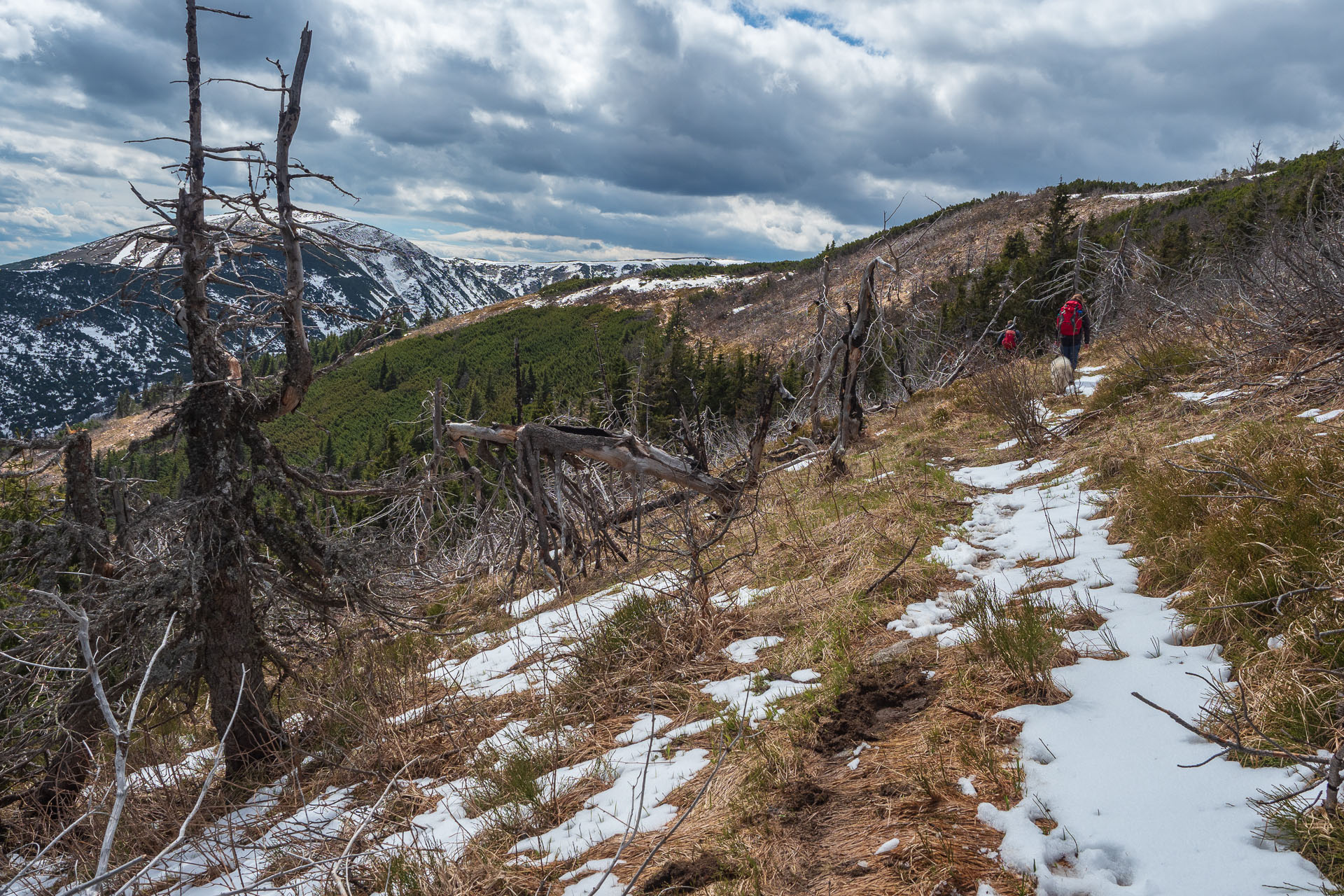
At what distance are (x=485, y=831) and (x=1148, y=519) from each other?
4021 millimetres

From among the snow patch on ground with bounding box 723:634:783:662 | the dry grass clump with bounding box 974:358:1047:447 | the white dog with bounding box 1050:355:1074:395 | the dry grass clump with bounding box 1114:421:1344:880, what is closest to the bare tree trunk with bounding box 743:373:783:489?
the snow patch on ground with bounding box 723:634:783:662

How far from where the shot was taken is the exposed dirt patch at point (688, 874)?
7.59 feet

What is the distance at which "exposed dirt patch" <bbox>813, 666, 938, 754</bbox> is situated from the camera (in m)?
2.94

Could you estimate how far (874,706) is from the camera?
10.3ft

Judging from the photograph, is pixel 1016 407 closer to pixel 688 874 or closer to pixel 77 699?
pixel 688 874

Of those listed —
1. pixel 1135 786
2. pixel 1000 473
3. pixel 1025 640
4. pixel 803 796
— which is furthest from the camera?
pixel 1000 473

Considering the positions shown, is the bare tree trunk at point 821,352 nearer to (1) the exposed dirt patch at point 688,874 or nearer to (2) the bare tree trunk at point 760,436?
(2) the bare tree trunk at point 760,436

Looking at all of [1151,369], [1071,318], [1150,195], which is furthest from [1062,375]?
[1150,195]

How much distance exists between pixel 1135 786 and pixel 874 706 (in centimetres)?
119

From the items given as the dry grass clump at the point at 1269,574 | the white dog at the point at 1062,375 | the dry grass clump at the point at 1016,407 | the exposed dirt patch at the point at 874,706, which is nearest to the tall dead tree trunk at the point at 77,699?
the exposed dirt patch at the point at 874,706

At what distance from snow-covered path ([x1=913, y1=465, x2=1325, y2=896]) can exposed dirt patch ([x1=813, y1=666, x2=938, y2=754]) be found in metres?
0.43

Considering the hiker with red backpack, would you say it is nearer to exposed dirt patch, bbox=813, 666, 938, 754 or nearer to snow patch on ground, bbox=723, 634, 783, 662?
snow patch on ground, bbox=723, 634, 783, 662

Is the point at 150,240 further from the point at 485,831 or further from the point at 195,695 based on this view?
the point at 485,831

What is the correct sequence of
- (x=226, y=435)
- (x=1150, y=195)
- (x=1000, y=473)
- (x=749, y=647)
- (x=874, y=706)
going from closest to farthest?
1. (x=874, y=706)
2. (x=749, y=647)
3. (x=226, y=435)
4. (x=1000, y=473)
5. (x=1150, y=195)
